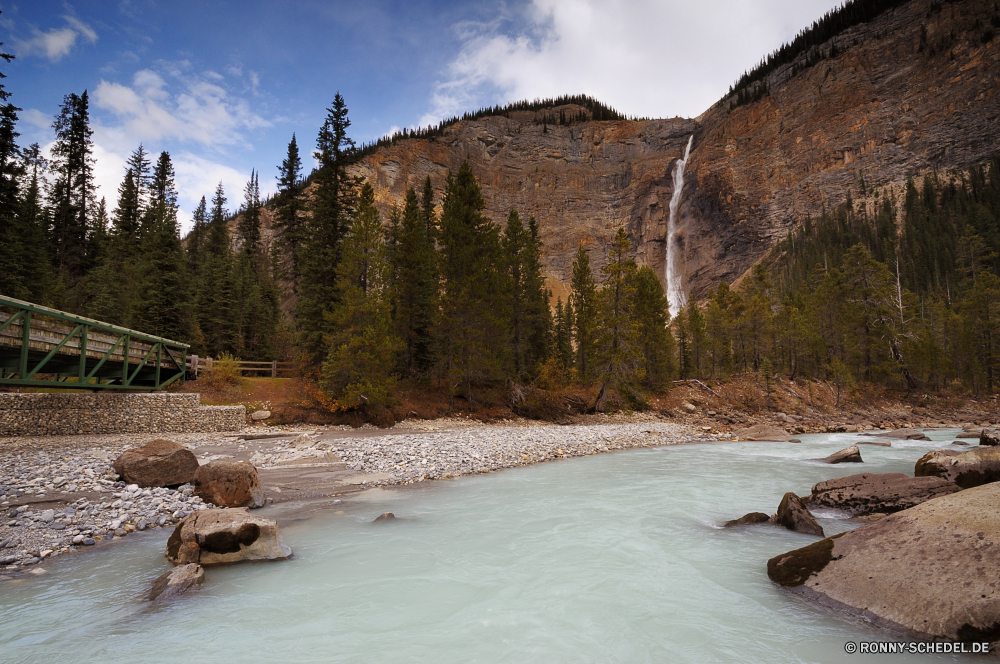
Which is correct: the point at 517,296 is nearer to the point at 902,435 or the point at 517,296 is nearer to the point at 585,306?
A: the point at 585,306

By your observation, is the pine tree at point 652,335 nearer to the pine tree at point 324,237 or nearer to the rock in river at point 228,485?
the pine tree at point 324,237

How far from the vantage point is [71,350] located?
1539cm

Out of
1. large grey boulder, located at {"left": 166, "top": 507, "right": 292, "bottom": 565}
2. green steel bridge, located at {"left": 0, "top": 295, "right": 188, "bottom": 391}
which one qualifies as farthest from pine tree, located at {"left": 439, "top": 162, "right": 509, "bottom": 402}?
large grey boulder, located at {"left": 166, "top": 507, "right": 292, "bottom": 565}

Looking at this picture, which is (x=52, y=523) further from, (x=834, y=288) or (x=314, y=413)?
(x=834, y=288)

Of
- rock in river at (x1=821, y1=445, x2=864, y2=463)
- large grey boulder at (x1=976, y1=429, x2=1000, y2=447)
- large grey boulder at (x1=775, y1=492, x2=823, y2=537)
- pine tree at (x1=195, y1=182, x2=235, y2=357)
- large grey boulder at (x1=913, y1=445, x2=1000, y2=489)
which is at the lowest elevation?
rock in river at (x1=821, y1=445, x2=864, y2=463)

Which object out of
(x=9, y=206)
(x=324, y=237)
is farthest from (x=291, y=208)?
(x=9, y=206)

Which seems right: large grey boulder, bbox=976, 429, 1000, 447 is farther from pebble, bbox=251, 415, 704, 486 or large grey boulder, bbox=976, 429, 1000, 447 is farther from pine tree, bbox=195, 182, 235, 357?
pine tree, bbox=195, 182, 235, 357

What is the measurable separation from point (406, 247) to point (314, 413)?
37.4 ft

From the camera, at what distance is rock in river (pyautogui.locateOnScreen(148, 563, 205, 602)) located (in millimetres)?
5113

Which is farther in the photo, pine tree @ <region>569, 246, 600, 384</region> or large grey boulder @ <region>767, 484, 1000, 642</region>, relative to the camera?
pine tree @ <region>569, 246, 600, 384</region>

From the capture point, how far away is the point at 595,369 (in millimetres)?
30469

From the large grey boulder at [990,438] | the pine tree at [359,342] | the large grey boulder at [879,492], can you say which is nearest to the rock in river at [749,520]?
the large grey boulder at [879,492]

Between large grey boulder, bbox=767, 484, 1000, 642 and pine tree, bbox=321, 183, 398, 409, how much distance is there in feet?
59.8

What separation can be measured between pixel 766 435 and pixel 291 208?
3375 centimetres
